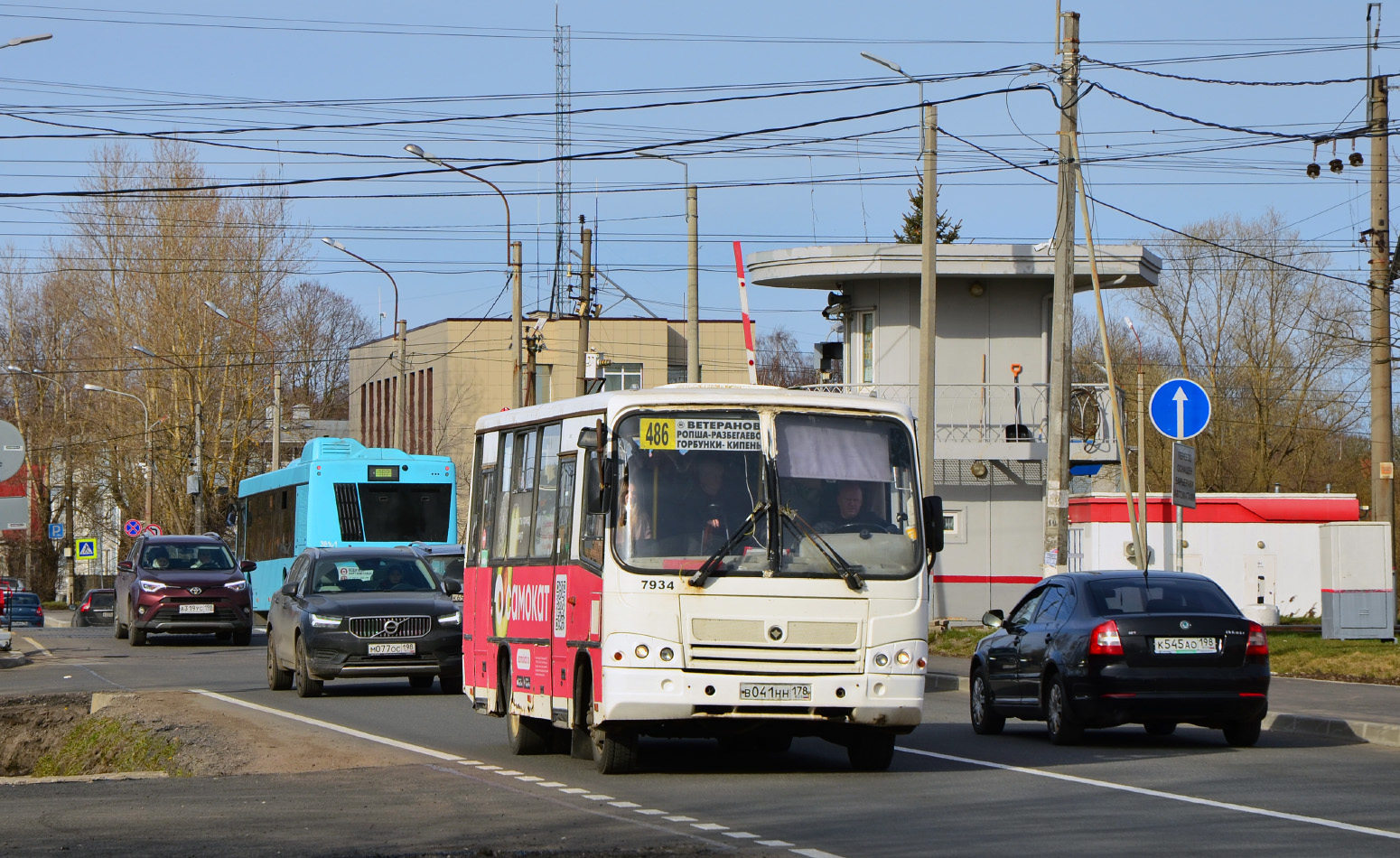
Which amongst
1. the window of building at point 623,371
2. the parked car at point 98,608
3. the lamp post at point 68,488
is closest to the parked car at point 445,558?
the parked car at point 98,608

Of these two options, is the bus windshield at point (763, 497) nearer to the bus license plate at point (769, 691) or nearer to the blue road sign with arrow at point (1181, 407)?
the bus license plate at point (769, 691)

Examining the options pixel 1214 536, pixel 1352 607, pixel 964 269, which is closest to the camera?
pixel 1352 607

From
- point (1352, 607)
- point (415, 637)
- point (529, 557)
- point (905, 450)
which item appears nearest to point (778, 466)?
point (905, 450)

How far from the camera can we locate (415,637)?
67.7 ft

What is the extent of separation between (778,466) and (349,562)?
10.4m

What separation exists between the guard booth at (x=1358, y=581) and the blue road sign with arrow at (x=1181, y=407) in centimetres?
563

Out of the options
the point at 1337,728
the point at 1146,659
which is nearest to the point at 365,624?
the point at 1146,659

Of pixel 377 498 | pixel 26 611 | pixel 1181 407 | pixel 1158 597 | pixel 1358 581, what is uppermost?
pixel 1181 407

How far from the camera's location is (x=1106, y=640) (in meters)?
14.7

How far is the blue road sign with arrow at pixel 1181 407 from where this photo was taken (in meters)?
19.5

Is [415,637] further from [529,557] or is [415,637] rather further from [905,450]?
[905,450]

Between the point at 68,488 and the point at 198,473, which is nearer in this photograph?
the point at 198,473

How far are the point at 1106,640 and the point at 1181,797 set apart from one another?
11.5 feet

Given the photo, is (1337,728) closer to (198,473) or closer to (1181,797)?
(1181,797)
